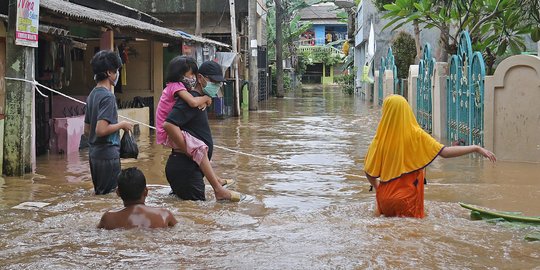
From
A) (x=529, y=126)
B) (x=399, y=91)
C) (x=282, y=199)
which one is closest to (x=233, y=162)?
(x=282, y=199)

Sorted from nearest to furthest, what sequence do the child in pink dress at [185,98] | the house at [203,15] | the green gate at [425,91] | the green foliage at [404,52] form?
the child in pink dress at [185,98] → the green gate at [425,91] → the house at [203,15] → the green foliage at [404,52]

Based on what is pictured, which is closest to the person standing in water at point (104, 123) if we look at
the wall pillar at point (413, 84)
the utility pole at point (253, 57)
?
the wall pillar at point (413, 84)

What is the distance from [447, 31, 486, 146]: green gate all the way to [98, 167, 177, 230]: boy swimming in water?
752 cm

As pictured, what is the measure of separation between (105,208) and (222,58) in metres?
15.0

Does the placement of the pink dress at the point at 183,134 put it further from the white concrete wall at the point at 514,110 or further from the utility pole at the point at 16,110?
the white concrete wall at the point at 514,110

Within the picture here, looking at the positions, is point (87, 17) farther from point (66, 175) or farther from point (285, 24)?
point (285, 24)

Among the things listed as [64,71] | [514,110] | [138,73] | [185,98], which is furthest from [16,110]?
[138,73]

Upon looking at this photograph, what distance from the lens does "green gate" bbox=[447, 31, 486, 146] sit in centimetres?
1212

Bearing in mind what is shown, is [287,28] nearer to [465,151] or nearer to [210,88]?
[210,88]

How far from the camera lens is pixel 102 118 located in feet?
22.4

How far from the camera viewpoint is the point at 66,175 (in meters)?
9.80

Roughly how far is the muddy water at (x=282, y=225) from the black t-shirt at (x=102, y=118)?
0.51 metres

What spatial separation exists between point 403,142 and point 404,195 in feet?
1.53

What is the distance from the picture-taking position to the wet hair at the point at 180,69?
7073 millimetres
